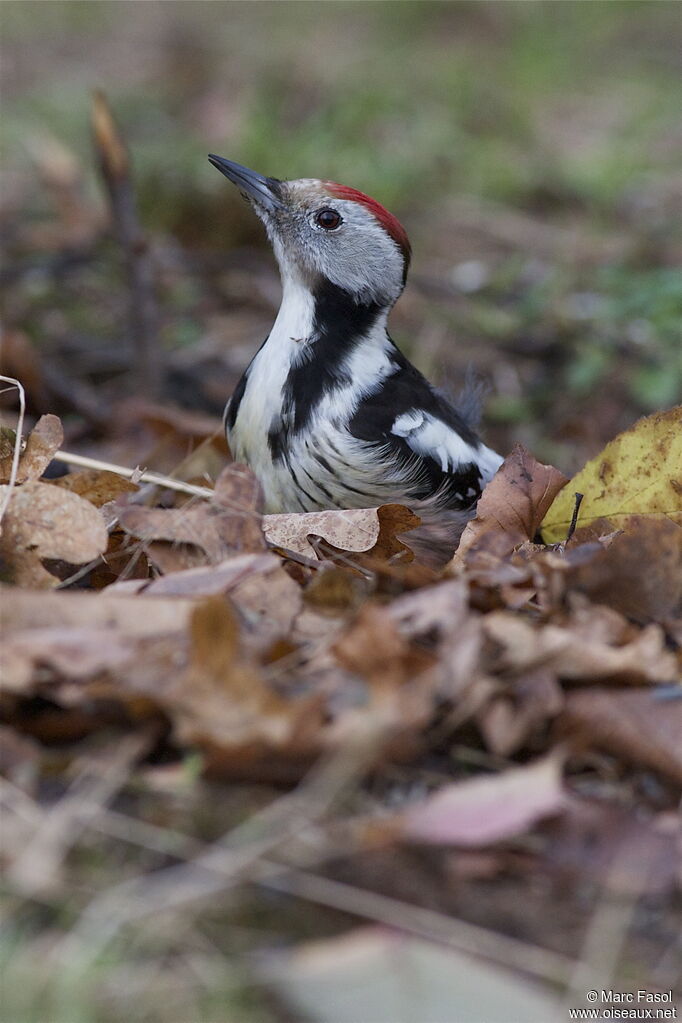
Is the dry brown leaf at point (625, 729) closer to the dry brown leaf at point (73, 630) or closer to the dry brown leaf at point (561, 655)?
the dry brown leaf at point (561, 655)

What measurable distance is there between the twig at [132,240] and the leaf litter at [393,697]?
8.04ft

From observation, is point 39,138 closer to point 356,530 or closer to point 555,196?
point 555,196

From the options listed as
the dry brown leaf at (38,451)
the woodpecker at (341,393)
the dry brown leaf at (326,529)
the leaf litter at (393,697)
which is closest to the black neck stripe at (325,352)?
the woodpecker at (341,393)

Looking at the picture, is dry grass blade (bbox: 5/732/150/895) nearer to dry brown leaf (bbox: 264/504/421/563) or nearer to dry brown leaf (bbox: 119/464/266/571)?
dry brown leaf (bbox: 119/464/266/571)

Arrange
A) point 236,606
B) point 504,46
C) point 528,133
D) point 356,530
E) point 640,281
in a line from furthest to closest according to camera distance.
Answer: point 504,46 → point 528,133 → point 640,281 → point 356,530 → point 236,606

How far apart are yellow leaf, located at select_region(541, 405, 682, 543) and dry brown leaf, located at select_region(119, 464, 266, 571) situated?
988 mm

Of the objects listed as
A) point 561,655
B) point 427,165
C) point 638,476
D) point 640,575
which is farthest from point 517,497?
point 427,165

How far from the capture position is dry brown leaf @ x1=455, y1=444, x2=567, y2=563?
10.6ft

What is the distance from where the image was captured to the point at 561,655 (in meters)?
Answer: 2.30

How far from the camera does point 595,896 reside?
1.99m

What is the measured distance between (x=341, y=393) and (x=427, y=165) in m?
3.99

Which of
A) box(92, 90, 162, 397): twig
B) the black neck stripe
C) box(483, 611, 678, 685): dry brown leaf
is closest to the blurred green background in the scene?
box(92, 90, 162, 397): twig

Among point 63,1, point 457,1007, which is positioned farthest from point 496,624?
point 63,1

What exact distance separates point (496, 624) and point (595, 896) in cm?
55
